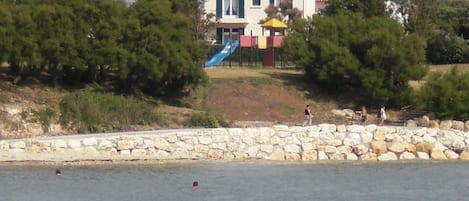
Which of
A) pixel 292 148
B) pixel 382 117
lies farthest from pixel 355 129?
pixel 382 117

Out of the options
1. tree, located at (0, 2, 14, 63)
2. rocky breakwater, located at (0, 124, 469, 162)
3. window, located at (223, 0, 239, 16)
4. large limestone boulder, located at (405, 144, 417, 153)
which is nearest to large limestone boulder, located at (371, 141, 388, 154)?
rocky breakwater, located at (0, 124, 469, 162)

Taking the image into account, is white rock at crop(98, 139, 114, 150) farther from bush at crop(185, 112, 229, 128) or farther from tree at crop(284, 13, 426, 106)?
tree at crop(284, 13, 426, 106)

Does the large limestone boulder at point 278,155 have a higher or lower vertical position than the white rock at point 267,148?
lower

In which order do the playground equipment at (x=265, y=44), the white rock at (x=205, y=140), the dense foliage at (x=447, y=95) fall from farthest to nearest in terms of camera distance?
the playground equipment at (x=265, y=44) → the dense foliage at (x=447, y=95) → the white rock at (x=205, y=140)

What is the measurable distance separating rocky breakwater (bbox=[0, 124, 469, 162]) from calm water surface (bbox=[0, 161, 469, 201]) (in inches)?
45.5

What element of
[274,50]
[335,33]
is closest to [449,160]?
[335,33]

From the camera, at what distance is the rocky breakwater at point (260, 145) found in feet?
133

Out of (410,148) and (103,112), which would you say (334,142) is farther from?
(103,112)

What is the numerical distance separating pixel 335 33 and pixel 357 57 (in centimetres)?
184

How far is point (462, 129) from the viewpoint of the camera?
161ft

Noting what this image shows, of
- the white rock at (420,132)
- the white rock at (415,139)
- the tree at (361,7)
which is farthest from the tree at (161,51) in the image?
the tree at (361,7)

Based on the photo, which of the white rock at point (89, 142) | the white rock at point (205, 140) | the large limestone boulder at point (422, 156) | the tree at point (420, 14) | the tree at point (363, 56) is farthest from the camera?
the tree at point (420, 14)

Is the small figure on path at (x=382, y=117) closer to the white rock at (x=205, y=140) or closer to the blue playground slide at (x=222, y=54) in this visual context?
the white rock at (x=205, y=140)

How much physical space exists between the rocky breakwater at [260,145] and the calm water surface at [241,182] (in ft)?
3.79
